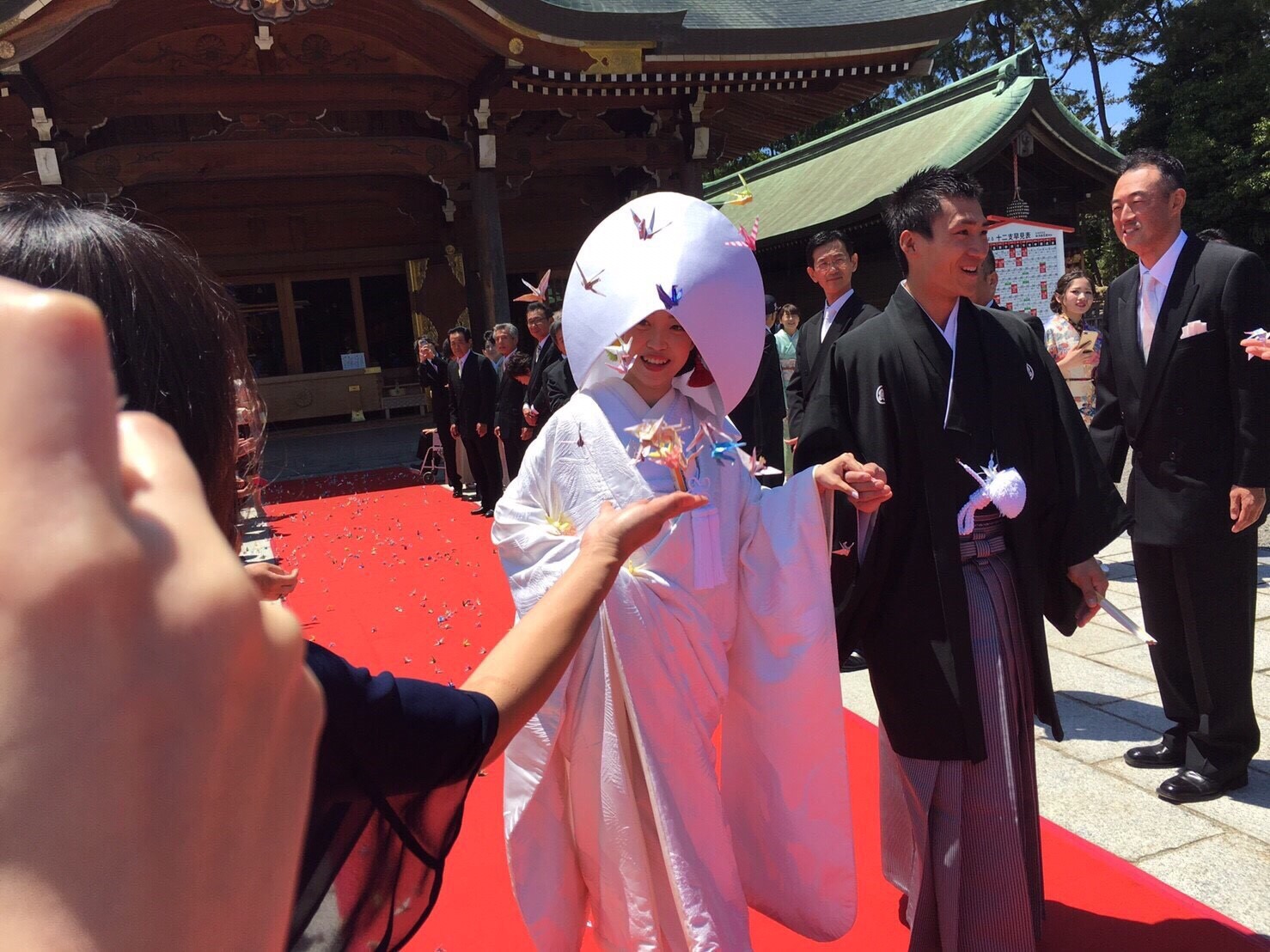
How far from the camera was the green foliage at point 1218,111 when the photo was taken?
18.0m

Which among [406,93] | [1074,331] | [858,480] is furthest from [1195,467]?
[406,93]

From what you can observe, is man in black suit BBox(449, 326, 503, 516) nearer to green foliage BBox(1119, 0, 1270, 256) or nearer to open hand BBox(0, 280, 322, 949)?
open hand BBox(0, 280, 322, 949)

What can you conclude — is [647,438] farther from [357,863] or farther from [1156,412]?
[1156,412]

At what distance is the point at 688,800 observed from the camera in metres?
2.06

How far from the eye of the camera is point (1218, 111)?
18.7 meters

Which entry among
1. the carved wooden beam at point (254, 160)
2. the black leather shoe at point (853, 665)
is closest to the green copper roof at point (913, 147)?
the carved wooden beam at point (254, 160)

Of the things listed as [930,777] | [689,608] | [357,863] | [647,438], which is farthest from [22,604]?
Answer: [930,777]

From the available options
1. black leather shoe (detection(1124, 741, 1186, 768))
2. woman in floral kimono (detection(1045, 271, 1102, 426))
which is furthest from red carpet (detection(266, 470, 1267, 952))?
woman in floral kimono (detection(1045, 271, 1102, 426))

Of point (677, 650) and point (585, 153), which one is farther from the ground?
point (585, 153)

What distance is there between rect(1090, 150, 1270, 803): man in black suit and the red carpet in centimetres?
64

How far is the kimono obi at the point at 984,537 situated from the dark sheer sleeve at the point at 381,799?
1.61m

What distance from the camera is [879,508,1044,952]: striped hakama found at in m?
2.22

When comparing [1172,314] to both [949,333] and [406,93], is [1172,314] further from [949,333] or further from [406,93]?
[406,93]

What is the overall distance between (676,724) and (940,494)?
80cm
